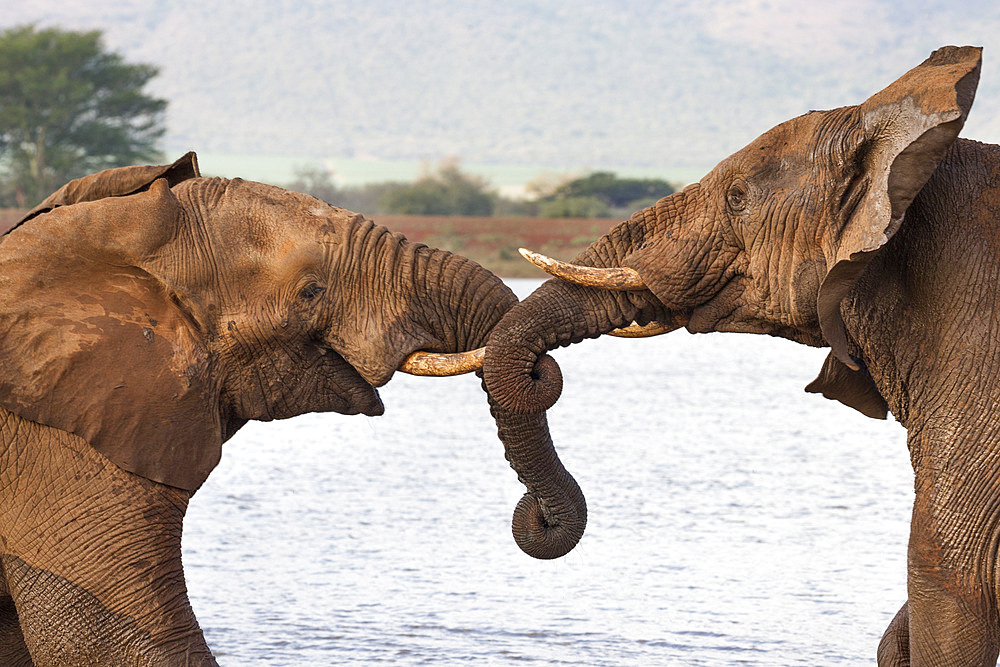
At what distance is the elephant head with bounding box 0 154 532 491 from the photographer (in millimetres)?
4242

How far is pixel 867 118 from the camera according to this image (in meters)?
4.35

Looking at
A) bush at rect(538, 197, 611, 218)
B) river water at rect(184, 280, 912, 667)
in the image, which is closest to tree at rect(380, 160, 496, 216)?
bush at rect(538, 197, 611, 218)

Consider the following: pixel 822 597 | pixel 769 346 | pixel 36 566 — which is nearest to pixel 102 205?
pixel 36 566

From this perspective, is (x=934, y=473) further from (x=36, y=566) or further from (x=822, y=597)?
(x=822, y=597)

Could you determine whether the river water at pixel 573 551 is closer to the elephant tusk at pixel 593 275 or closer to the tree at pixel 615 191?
the elephant tusk at pixel 593 275

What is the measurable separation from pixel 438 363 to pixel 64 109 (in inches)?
1704

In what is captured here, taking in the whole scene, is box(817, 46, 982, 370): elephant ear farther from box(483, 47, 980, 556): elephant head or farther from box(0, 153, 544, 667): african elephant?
box(0, 153, 544, 667): african elephant

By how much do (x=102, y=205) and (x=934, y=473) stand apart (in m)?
2.49

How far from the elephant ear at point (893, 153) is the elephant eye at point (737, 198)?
1.11 feet

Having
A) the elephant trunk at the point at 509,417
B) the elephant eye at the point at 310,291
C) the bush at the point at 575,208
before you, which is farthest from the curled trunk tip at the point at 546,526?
the bush at the point at 575,208

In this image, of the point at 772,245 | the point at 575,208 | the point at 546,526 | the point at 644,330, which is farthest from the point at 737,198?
the point at 575,208

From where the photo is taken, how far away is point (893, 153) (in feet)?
13.8

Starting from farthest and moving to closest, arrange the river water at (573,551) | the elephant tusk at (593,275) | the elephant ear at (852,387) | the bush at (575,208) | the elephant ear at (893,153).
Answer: the bush at (575,208) < the river water at (573,551) < the elephant ear at (852,387) < the elephant tusk at (593,275) < the elephant ear at (893,153)

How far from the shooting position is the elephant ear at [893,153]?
163 inches
